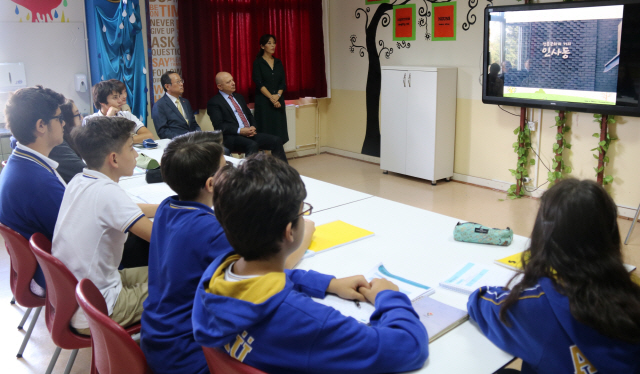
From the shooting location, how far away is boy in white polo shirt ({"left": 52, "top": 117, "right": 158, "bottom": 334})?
1.88m

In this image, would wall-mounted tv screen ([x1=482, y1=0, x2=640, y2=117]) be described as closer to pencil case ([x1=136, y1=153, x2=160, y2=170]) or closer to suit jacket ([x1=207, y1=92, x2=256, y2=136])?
suit jacket ([x1=207, y1=92, x2=256, y2=136])

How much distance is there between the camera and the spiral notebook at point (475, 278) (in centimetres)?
158

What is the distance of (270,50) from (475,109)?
2.28m

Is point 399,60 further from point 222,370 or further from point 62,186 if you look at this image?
point 222,370

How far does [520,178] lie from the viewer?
502 cm

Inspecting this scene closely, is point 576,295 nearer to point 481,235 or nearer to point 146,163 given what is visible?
point 481,235

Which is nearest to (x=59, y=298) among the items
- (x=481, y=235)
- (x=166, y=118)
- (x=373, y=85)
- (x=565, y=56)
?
(x=481, y=235)

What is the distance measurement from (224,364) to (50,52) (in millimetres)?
4816

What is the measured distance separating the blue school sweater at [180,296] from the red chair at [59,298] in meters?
0.38

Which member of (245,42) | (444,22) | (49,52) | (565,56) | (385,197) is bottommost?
(385,197)

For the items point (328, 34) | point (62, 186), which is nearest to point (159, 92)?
point (328, 34)

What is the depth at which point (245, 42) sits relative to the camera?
20.0 ft

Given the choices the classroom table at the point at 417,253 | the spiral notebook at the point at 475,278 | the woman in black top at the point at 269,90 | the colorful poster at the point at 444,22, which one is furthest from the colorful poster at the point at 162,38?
the spiral notebook at the point at 475,278

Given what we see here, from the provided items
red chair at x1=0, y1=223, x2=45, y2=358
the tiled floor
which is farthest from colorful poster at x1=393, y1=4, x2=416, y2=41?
red chair at x1=0, y1=223, x2=45, y2=358
